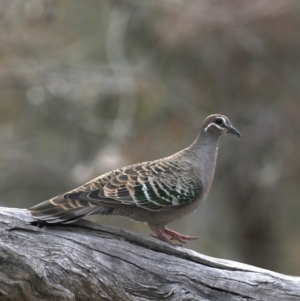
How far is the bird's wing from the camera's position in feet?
12.3

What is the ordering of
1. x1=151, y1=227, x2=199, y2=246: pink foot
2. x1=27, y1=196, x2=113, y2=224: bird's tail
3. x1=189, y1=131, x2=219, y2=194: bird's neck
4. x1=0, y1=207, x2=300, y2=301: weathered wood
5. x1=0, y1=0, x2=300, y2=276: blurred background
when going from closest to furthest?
x1=0, y1=207, x2=300, y2=301: weathered wood
x1=27, y1=196, x2=113, y2=224: bird's tail
x1=151, y1=227, x2=199, y2=246: pink foot
x1=189, y1=131, x2=219, y2=194: bird's neck
x1=0, y1=0, x2=300, y2=276: blurred background

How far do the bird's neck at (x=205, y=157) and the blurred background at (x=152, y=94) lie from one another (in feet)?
13.7

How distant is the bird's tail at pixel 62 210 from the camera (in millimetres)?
3609

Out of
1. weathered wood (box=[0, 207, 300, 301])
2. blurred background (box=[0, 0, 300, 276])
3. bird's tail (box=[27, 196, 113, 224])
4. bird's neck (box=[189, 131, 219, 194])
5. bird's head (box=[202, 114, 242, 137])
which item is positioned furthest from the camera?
blurred background (box=[0, 0, 300, 276])

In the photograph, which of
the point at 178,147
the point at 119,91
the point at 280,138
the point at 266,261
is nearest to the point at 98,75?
the point at 119,91

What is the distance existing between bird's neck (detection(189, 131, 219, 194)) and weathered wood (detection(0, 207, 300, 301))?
1.98 ft

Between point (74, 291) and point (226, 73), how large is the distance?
21.8ft

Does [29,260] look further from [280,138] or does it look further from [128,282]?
[280,138]

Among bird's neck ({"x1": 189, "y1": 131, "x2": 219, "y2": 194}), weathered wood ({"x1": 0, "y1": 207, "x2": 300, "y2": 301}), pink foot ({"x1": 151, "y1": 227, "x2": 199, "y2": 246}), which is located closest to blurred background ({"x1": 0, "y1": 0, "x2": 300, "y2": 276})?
bird's neck ({"x1": 189, "y1": 131, "x2": 219, "y2": 194})

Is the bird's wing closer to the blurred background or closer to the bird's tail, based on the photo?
the bird's tail

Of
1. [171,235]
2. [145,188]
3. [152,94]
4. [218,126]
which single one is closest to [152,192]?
[145,188]

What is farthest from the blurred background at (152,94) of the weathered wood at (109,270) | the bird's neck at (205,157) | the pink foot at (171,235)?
the weathered wood at (109,270)

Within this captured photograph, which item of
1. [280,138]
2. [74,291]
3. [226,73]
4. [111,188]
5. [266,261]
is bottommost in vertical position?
[74,291]

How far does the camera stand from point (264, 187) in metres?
9.74
